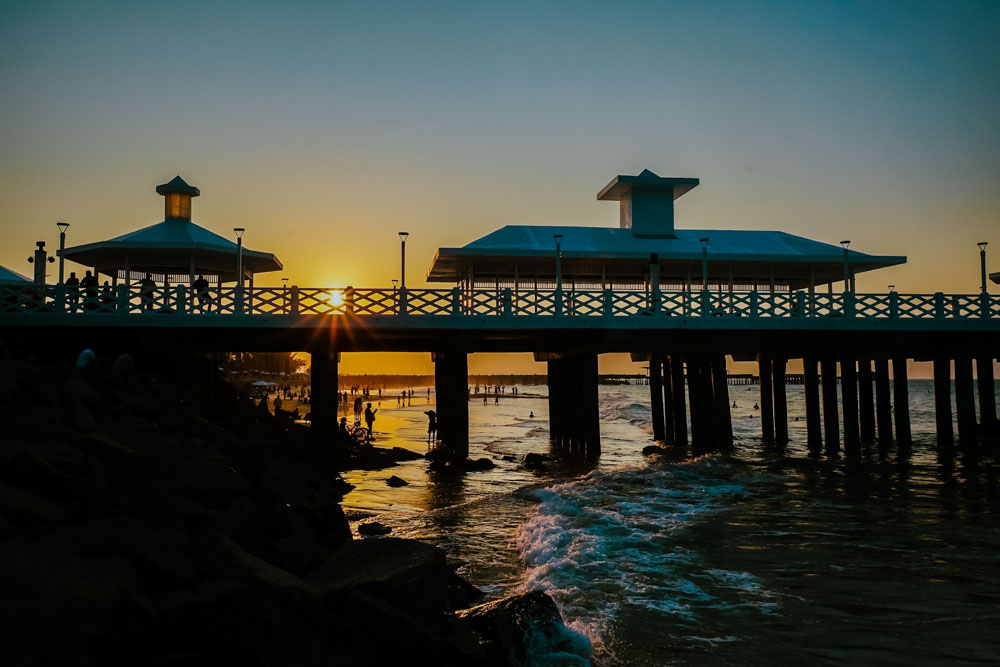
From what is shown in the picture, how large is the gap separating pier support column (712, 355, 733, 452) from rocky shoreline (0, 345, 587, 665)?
19821 millimetres

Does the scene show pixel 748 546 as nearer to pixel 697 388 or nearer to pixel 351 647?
pixel 351 647

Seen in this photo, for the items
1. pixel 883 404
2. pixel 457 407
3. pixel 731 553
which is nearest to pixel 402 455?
pixel 457 407

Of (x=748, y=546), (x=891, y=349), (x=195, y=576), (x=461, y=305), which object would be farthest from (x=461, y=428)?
(x=195, y=576)

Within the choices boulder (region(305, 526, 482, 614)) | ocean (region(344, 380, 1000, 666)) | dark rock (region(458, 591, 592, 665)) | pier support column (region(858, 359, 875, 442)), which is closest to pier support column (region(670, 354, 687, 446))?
pier support column (region(858, 359, 875, 442))

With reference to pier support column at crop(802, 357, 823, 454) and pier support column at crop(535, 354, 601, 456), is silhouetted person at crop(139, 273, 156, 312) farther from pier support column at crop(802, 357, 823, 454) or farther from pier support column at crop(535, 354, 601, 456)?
pier support column at crop(802, 357, 823, 454)

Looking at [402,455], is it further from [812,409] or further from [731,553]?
[812,409]

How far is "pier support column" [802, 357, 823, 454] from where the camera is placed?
27.0 metres

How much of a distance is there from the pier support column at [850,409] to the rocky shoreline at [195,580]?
22918 mm

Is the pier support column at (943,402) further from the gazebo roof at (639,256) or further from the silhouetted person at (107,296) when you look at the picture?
the silhouetted person at (107,296)

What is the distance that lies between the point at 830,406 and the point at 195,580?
26.7m

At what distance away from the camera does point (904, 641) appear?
7281 millimetres

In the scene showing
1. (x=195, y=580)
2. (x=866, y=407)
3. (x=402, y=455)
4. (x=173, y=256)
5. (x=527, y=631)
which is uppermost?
(x=173, y=256)

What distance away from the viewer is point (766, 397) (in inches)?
1250

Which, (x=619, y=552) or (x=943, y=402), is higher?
(x=943, y=402)
